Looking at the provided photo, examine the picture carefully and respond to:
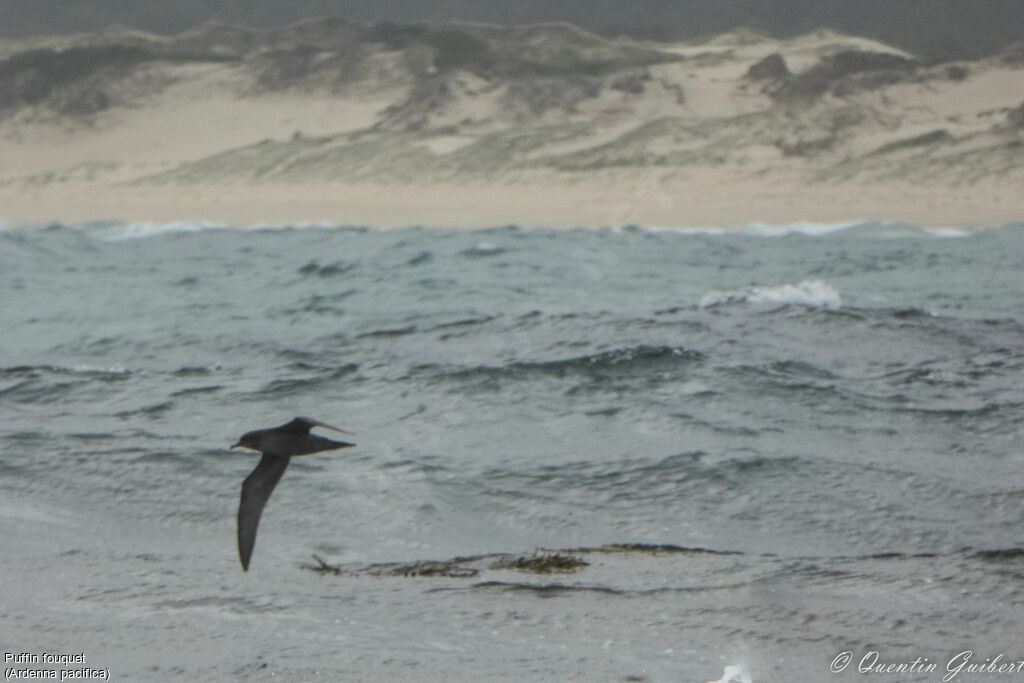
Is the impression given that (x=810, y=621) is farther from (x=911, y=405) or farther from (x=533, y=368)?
(x=533, y=368)

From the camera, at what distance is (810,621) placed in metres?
4.44

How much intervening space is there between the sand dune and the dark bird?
725 inches

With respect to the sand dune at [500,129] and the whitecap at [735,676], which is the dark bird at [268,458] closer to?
the whitecap at [735,676]

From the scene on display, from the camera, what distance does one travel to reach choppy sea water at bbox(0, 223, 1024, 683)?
4281 millimetres

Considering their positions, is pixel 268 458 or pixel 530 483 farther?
pixel 530 483

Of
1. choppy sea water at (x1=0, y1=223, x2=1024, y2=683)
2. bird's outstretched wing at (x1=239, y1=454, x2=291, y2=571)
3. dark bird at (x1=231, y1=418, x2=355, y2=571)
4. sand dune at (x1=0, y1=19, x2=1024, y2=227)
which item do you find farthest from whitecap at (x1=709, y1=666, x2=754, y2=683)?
sand dune at (x1=0, y1=19, x2=1024, y2=227)

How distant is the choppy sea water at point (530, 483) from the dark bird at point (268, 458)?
362 millimetres

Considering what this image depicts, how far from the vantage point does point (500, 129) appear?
2747 centimetres

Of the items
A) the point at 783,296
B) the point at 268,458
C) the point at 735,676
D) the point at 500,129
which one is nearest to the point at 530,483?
the point at 268,458

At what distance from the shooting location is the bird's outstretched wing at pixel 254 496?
4336 mm

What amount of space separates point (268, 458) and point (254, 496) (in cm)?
19

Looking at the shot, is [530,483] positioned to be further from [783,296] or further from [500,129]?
[500,129]

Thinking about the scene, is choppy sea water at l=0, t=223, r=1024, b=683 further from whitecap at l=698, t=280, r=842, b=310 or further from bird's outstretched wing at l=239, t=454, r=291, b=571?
bird's outstretched wing at l=239, t=454, r=291, b=571

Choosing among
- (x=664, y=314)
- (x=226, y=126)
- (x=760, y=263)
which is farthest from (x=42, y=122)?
(x=664, y=314)
